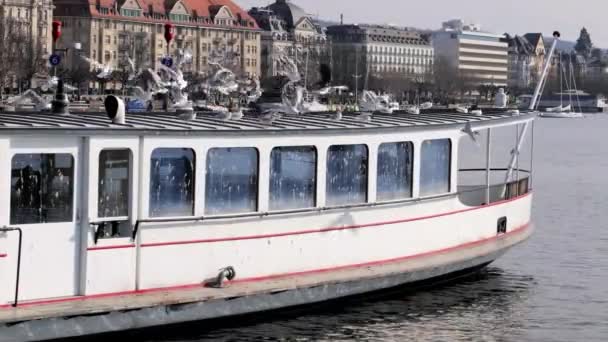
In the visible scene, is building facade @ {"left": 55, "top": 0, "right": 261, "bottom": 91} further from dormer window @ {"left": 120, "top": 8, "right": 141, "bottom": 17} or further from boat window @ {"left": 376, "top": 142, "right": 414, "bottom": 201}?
boat window @ {"left": 376, "top": 142, "right": 414, "bottom": 201}

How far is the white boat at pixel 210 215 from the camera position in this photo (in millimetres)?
14789

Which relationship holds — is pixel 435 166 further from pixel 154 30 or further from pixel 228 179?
pixel 154 30

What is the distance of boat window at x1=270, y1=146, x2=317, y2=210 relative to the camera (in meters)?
17.2

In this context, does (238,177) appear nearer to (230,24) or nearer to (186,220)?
(186,220)

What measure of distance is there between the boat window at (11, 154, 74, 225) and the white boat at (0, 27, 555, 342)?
1cm

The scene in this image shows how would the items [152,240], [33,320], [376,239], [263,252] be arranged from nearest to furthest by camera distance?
[33,320] < [152,240] < [263,252] < [376,239]

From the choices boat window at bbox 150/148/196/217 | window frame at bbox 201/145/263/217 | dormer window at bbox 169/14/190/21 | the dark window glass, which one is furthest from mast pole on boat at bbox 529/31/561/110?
dormer window at bbox 169/14/190/21

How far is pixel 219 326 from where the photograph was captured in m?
17.2

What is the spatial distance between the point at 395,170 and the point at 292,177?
7.03 ft

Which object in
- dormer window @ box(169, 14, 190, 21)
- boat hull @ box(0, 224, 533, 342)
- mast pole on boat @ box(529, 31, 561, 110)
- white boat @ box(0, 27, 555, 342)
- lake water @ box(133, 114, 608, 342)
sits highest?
dormer window @ box(169, 14, 190, 21)

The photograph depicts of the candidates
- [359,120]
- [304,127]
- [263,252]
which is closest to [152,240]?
[263,252]

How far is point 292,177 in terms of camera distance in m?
17.5

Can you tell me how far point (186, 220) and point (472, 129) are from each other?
5941 mm

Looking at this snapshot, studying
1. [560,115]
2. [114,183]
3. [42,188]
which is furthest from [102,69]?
[560,115]
